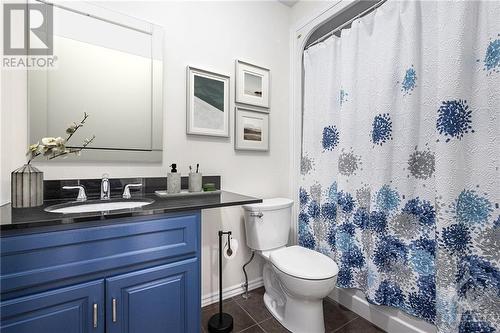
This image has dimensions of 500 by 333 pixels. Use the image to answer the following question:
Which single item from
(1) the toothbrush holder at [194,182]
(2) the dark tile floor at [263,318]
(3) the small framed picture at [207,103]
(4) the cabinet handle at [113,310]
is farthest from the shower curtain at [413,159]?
(4) the cabinet handle at [113,310]

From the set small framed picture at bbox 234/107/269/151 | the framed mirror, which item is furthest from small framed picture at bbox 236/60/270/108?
the framed mirror

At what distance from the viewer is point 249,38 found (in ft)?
6.12

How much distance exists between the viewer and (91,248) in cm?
86

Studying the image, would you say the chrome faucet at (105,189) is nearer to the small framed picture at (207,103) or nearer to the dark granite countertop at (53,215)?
the dark granite countertop at (53,215)

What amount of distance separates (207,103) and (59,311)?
4.38ft

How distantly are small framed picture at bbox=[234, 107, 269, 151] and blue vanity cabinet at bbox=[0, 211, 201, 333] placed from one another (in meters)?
0.85

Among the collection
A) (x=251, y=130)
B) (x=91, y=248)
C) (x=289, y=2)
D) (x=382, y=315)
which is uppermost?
(x=289, y=2)

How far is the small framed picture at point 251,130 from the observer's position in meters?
Result: 1.79

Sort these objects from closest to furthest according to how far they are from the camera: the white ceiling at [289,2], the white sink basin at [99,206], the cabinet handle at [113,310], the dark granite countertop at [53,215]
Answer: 1. the dark granite countertop at [53,215]
2. the cabinet handle at [113,310]
3. the white sink basin at [99,206]
4. the white ceiling at [289,2]

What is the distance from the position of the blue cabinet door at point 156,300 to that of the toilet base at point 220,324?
0.36 m

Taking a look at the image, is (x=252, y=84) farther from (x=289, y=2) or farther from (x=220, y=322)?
(x=220, y=322)

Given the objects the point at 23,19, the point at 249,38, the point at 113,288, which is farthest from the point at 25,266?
the point at 249,38

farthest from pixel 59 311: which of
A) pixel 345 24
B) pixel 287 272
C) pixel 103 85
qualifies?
pixel 345 24

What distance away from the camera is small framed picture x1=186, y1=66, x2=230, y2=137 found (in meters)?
1.59
